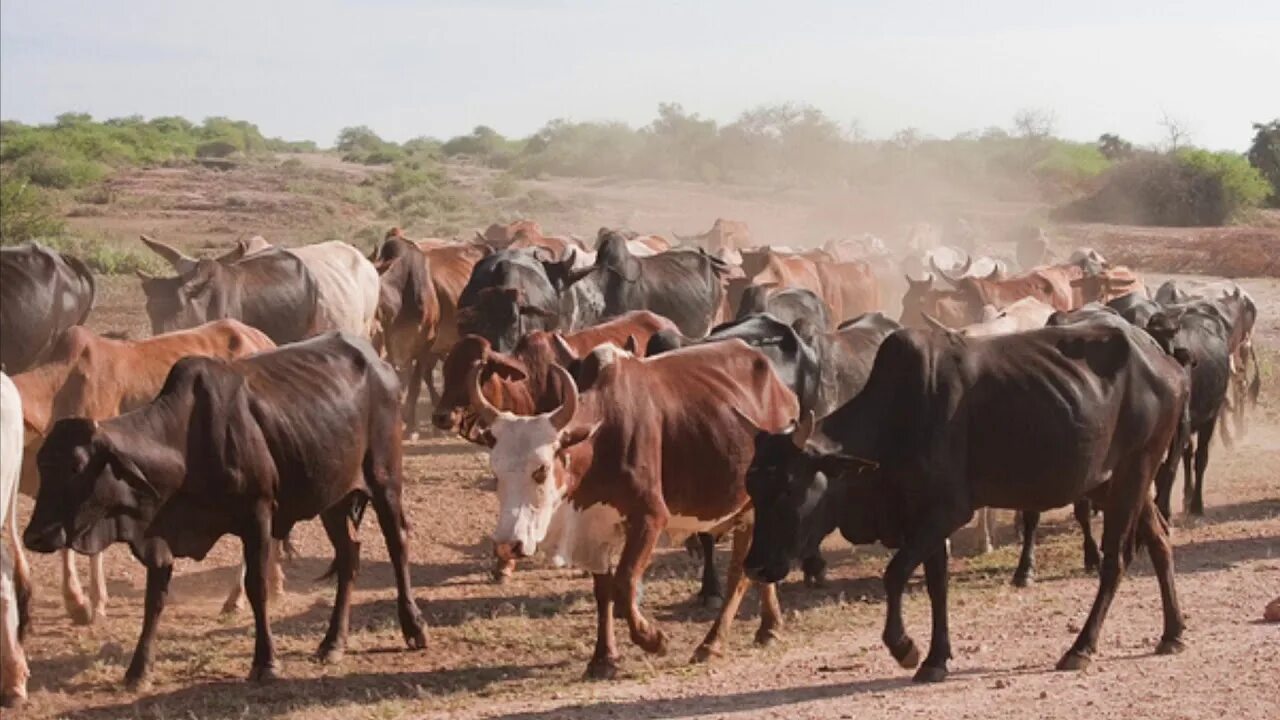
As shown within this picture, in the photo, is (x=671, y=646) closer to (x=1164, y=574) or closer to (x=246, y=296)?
(x=1164, y=574)

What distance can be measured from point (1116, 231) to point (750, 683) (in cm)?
3852

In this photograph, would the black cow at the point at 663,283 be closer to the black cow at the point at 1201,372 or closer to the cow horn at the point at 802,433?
the black cow at the point at 1201,372

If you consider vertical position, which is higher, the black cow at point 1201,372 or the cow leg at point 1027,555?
the black cow at point 1201,372

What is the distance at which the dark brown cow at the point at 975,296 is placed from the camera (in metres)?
20.5

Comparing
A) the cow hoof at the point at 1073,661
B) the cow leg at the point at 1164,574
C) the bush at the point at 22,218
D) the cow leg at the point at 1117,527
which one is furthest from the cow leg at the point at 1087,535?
the bush at the point at 22,218

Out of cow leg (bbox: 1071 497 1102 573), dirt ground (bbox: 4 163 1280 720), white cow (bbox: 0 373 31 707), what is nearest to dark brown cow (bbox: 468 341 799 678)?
dirt ground (bbox: 4 163 1280 720)

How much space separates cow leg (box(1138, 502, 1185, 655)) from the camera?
33.4 feet

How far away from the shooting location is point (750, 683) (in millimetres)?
9625

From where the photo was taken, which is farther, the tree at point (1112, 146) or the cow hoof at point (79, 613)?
the tree at point (1112, 146)

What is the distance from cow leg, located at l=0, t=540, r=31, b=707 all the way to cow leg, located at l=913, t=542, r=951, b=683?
472 centimetres

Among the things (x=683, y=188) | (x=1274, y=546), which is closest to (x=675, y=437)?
(x=1274, y=546)

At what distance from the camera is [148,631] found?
33.4ft

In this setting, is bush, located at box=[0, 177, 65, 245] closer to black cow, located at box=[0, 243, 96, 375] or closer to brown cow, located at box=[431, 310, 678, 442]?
black cow, located at box=[0, 243, 96, 375]

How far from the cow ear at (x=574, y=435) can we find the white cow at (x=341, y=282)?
8516mm
